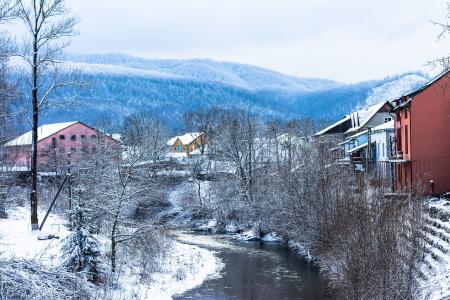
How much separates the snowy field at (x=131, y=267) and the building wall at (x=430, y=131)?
49.6 ft

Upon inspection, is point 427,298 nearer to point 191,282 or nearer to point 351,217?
point 351,217

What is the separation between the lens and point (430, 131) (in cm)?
3628

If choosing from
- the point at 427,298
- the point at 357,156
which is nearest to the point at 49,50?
the point at 427,298

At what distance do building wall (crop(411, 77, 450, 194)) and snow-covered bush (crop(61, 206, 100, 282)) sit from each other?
2329cm

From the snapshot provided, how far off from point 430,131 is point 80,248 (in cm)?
2549

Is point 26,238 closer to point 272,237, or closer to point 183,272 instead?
point 183,272

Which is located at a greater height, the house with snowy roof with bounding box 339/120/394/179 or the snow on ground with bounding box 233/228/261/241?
the house with snowy roof with bounding box 339/120/394/179

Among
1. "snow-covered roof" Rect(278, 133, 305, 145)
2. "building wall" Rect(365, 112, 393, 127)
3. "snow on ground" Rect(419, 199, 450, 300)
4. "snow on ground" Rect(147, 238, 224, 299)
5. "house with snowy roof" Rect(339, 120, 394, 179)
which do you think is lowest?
"snow on ground" Rect(147, 238, 224, 299)

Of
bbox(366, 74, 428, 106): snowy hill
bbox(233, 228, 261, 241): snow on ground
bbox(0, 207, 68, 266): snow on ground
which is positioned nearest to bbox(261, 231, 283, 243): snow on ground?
bbox(233, 228, 261, 241): snow on ground

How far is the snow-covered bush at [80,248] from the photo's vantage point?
19828 millimetres

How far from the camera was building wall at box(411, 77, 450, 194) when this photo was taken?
117 ft

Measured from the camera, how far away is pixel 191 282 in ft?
90.6

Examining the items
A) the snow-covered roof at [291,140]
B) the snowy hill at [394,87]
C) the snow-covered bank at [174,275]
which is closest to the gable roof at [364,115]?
the snow-covered roof at [291,140]

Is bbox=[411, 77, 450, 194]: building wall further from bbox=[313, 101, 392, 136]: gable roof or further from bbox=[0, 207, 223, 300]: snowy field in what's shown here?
bbox=[313, 101, 392, 136]: gable roof
